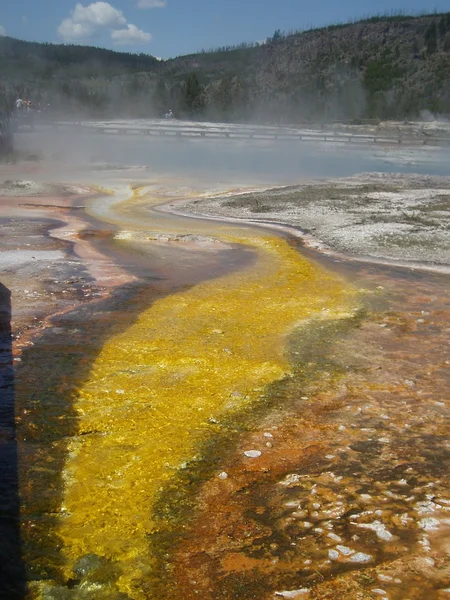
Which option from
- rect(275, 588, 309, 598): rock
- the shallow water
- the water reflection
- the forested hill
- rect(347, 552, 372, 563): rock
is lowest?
rect(275, 588, 309, 598): rock

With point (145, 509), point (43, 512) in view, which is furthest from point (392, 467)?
point (43, 512)

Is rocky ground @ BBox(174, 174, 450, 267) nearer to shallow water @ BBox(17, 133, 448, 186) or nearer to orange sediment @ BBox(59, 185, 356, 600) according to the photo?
orange sediment @ BBox(59, 185, 356, 600)

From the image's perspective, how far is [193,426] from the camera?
2.95 meters

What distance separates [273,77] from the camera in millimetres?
94562

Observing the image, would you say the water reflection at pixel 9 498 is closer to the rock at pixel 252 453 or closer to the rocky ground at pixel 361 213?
the rock at pixel 252 453

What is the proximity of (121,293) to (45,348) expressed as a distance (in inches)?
50.5

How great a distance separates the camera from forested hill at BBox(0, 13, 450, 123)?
61.3 meters

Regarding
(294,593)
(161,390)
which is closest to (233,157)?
(161,390)

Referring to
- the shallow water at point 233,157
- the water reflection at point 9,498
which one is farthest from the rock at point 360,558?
the shallow water at point 233,157

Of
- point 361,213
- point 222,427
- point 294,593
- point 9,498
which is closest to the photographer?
point 294,593

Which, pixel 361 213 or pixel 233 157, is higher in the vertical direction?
pixel 233 157

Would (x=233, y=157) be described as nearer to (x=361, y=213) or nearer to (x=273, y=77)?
(x=361, y=213)

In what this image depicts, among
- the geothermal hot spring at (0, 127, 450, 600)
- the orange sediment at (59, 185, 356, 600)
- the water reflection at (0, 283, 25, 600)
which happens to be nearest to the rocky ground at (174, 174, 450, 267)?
the geothermal hot spring at (0, 127, 450, 600)

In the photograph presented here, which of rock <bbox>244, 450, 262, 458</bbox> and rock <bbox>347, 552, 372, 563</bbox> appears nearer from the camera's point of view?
rock <bbox>347, 552, 372, 563</bbox>
